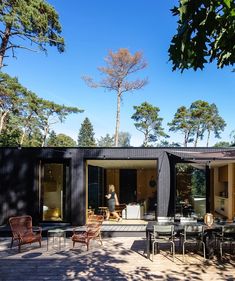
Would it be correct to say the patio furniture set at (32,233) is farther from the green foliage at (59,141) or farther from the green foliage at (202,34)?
the green foliage at (59,141)

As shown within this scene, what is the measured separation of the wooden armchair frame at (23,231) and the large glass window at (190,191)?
16.9 feet

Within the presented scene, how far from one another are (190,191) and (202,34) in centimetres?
1019

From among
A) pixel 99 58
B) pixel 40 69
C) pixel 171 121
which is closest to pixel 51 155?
pixel 40 69

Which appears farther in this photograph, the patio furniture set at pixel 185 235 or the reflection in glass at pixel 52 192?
the reflection in glass at pixel 52 192

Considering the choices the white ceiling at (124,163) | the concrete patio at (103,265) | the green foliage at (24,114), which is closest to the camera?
the concrete patio at (103,265)

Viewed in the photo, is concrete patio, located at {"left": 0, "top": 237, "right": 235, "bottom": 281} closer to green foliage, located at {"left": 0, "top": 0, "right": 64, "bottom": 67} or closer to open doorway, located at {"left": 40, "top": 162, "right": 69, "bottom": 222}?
open doorway, located at {"left": 40, "top": 162, "right": 69, "bottom": 222}

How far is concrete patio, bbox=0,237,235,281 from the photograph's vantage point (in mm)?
6414

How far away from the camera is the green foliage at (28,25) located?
14367 millimetres

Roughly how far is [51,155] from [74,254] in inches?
185

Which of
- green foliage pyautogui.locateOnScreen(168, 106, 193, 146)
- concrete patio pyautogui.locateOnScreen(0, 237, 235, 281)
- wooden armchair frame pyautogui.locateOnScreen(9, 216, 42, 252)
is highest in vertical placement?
green foliage pyautogui.locateOnScreen(168, 106, 193, 146)

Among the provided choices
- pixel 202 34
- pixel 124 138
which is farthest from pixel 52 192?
pixel 124 138

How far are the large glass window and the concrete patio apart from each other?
139 inches

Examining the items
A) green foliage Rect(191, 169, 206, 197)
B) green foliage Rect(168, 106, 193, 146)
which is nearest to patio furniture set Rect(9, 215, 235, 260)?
green foliage Rect(191, 169, 206, 197)

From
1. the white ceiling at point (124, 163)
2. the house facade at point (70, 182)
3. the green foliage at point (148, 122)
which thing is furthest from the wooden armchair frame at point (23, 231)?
the green foliage at point (148, 122)
